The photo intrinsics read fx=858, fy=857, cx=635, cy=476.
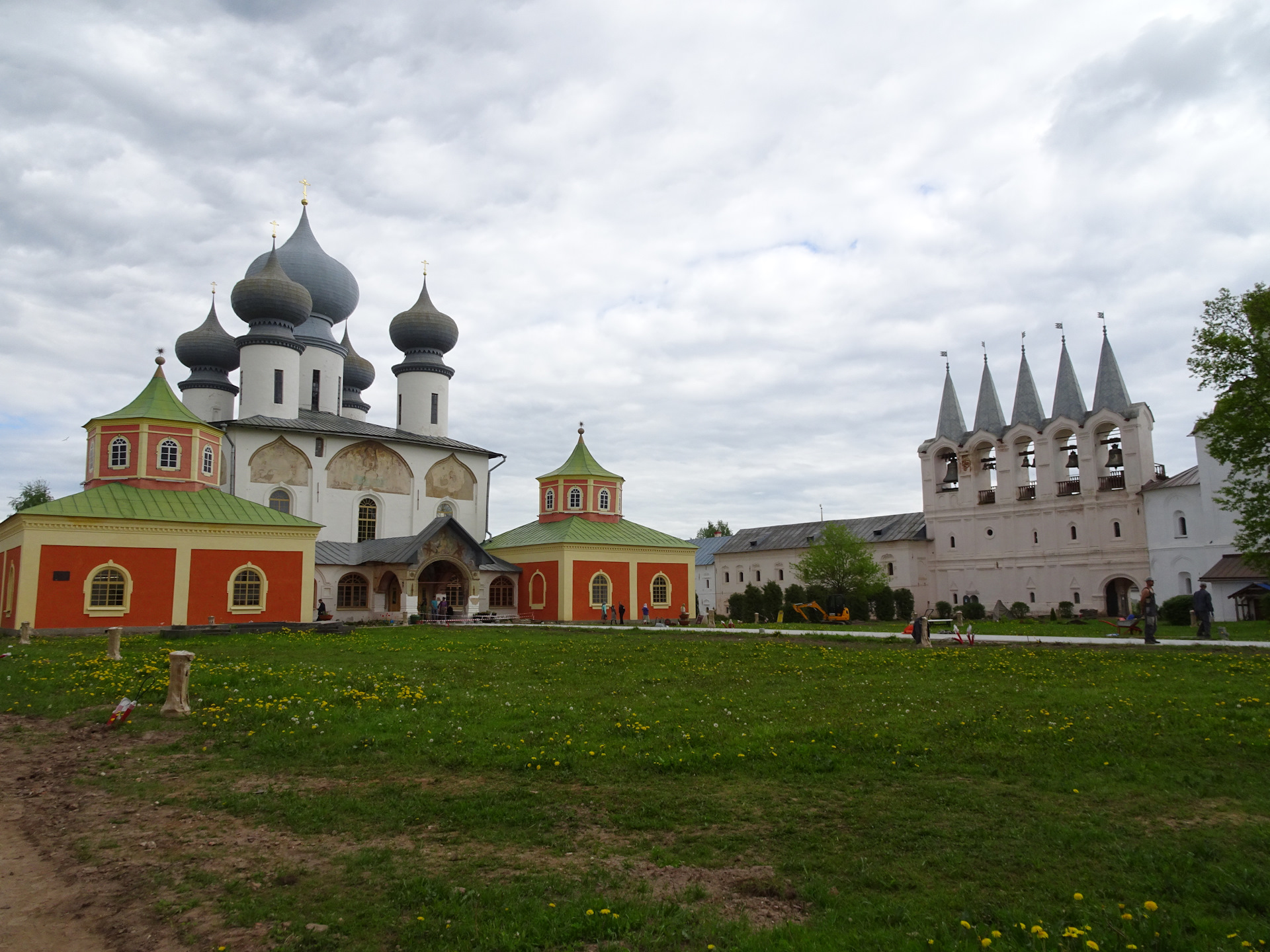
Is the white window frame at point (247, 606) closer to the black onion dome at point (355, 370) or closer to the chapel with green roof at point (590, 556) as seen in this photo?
the chapel with green roof at point (590, 556)

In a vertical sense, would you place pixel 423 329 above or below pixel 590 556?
above

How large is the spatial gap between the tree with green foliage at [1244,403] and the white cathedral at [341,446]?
29.2 metres

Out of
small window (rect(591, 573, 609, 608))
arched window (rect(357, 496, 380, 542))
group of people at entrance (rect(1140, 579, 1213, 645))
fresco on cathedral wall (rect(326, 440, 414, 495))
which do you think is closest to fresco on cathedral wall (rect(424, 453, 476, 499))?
fresco on cathedral wall (rect(326, 440, 414, 495))

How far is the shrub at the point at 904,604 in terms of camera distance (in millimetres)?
46438

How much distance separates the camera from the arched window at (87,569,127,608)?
94.7 feet

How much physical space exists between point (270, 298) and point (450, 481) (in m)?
12.6

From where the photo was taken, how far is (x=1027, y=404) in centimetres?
5378

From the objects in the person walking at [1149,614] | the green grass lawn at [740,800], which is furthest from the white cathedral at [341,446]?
the person walking at [1149,614]

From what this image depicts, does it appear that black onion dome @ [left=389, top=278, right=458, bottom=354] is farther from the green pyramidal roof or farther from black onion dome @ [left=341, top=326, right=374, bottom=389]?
the green pyramidal roof

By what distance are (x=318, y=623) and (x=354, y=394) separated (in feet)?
83.4

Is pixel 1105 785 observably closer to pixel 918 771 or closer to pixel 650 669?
pixel 918 771

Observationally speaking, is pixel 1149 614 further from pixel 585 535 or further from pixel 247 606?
pixel 247 606

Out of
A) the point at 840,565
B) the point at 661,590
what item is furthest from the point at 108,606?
the point at 840,565

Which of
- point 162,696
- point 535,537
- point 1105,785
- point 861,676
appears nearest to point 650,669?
point 861,676
